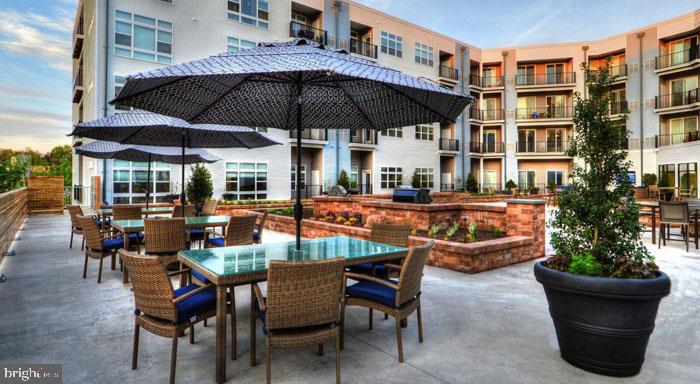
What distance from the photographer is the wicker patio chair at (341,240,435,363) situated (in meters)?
2.94

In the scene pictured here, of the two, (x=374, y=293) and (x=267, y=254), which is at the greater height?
(x=267, y=254)

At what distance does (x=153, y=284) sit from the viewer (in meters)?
2.59

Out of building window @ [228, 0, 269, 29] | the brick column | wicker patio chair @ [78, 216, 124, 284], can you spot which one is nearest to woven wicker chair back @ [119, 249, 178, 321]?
wicker patio chair @ [78, 216, 124, 284]

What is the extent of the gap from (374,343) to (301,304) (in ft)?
3.77

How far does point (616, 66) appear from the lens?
1095 inches

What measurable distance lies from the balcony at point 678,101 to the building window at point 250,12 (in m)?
26.2

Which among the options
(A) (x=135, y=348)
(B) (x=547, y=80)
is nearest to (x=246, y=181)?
(A) (x=135, y=348)

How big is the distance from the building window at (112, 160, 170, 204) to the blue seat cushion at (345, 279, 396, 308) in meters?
15.8

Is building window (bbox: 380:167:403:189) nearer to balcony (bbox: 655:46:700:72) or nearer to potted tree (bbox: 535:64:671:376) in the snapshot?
balcony (bbox: 655:46:700:72)

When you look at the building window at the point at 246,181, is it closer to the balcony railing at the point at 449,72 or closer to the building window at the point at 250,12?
the building window at the point at 250,12

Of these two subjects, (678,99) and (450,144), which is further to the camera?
(450,144)

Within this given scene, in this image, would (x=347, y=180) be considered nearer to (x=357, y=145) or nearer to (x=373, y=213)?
(x=357, y=145)

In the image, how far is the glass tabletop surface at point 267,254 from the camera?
9.68 ft

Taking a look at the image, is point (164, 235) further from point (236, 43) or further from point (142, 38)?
point (236, 43)
